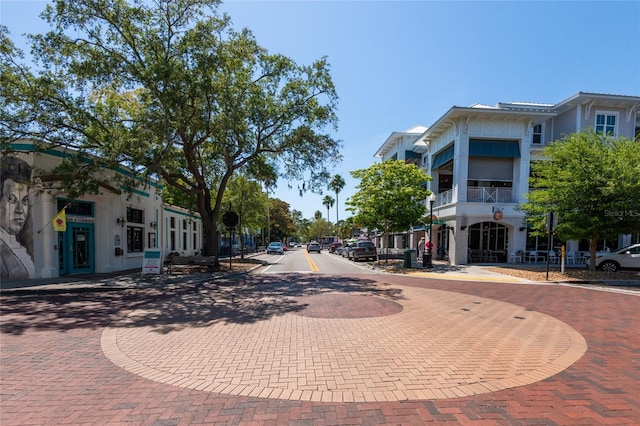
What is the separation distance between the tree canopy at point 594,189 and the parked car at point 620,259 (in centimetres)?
316

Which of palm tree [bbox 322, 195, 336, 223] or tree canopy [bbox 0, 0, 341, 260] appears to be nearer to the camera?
tree canopy [bbox 0, 0, 341, 260]

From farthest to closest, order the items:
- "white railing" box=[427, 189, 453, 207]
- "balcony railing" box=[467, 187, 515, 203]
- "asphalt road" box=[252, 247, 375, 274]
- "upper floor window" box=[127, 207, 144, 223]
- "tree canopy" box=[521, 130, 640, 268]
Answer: "white railing" box=[427, 189, 453, 207]
"balcony railing" box=[467, 187, 515, 203]
"asphalt road" box=[252, 247, 375, 274]
"upper floor window" box=[127, 207, 144, 223]
"tree canopy" box=[521, 130, 640, 268]

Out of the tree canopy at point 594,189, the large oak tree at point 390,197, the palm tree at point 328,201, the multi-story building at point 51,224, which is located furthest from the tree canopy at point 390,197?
the palm tree at point 328,201

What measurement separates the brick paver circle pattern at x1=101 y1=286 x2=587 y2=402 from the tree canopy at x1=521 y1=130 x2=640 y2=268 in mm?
10559

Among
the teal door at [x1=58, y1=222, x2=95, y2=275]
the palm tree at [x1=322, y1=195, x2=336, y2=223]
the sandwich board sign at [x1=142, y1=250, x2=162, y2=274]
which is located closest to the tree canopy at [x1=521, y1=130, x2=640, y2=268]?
the sandwich board sign at [x1=142, y1=250, x2=162, y2=274]

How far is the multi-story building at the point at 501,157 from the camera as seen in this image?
899 inches

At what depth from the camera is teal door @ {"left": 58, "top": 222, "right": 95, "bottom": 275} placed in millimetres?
14562

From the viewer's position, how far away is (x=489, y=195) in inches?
915

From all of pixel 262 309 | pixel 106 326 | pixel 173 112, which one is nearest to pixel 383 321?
pixel 262 309

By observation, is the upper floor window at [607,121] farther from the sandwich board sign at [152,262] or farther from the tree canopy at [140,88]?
the sandwich board sign at [152,262]

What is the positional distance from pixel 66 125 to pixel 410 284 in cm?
1511

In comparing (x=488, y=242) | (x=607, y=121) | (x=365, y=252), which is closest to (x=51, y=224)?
(x=365, y=252)

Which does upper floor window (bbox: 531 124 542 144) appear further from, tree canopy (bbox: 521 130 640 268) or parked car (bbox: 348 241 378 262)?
parked car (bbox: 348 241 378 262)

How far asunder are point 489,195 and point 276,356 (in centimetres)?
2234
